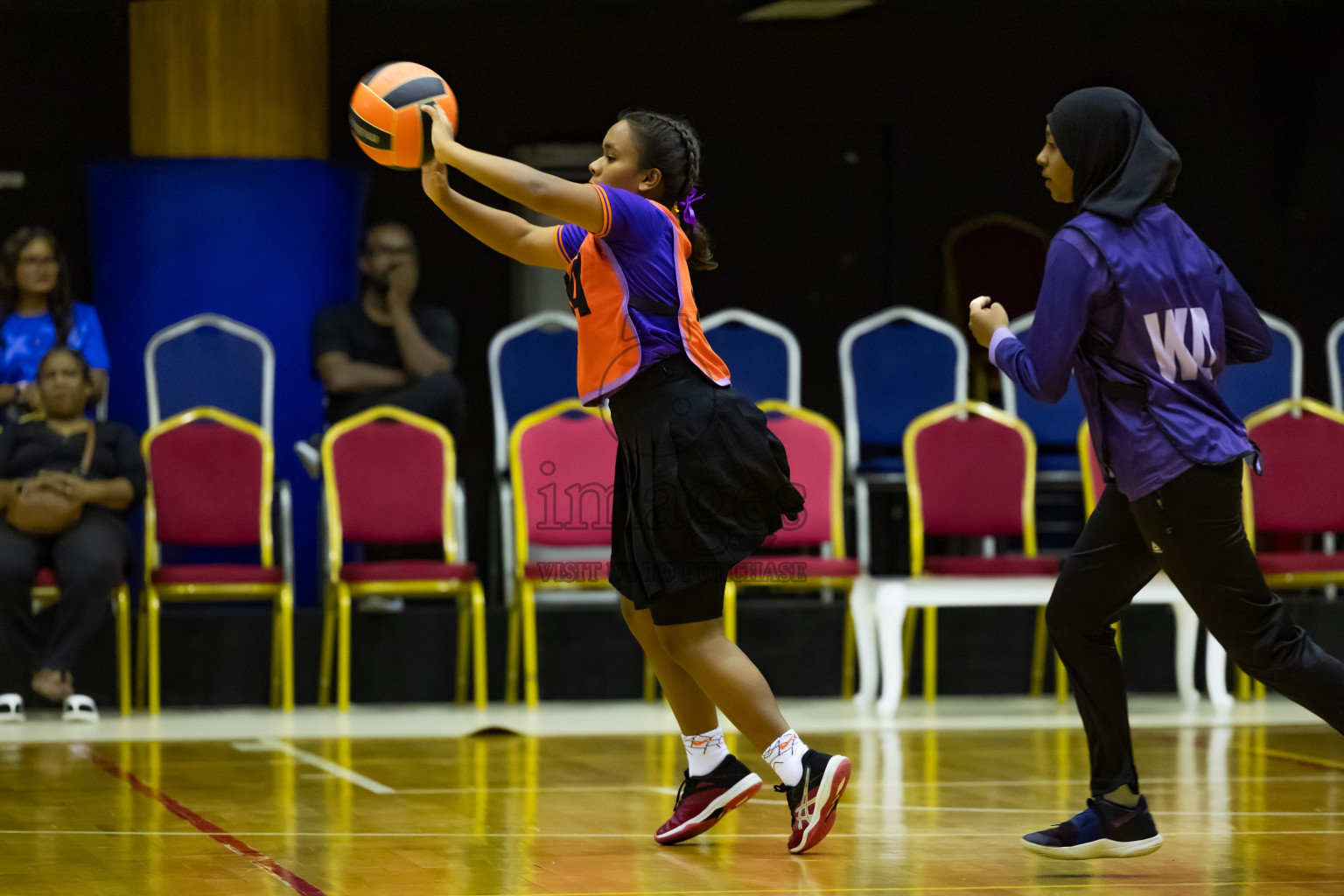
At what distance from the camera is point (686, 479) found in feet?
10.2

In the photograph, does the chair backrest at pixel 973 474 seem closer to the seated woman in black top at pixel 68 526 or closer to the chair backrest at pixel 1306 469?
the chair backrest at pixel 1306 469

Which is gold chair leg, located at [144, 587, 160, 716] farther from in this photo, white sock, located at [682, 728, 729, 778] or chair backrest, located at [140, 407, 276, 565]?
white sock, located at [682, 728, 729, 778]

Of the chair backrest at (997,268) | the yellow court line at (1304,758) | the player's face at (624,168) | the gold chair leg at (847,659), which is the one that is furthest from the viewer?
the chair backrest at (997,268)

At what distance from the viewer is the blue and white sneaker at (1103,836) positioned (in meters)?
3.02

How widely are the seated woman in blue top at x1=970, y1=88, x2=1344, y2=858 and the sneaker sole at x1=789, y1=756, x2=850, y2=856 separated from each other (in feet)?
2.24

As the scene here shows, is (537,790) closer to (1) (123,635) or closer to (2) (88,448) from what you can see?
(1) (123,635)

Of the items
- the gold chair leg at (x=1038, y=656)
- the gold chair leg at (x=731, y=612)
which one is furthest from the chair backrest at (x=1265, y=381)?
the gold chair leg at (x=731, y=612)

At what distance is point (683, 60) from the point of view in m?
7.92

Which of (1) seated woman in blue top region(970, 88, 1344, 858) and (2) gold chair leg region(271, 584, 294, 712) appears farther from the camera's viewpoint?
(2) gold chair leg region(271, 584, 294, 712)

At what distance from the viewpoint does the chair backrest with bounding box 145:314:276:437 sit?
22.6 ft

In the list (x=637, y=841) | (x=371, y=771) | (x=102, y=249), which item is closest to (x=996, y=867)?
(x=637, y=841)

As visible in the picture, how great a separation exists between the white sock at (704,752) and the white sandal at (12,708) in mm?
3246

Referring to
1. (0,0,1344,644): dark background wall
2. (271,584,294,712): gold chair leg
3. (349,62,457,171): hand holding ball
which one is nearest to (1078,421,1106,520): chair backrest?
(0,0,1344,644): dark background wall

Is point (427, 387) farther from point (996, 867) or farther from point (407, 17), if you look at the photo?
point (996, 867)
